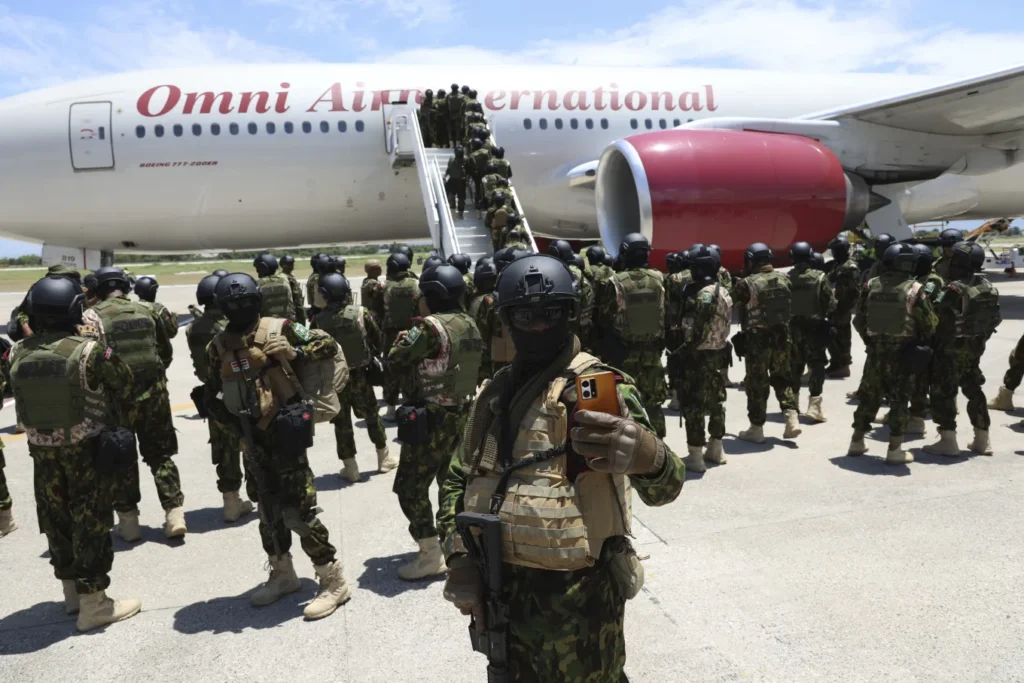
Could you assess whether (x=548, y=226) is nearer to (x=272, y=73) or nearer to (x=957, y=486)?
(x=272, y=73)

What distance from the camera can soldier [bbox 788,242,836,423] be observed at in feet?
25.2

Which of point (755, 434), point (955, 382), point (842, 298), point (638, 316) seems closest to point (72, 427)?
point (638, 316)

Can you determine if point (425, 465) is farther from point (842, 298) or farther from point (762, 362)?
point (842, 298)

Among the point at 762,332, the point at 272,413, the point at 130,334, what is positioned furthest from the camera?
the point at 762,332

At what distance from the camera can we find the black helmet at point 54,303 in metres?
3.82

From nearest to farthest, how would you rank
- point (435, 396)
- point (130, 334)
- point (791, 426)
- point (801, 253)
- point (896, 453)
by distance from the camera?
1. point (435, 396)
2. point (130, 334)
3. point (896, 453)
4. point (791, 426)
5. point (801, 253)

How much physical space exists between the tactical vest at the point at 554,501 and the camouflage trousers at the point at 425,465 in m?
2.31

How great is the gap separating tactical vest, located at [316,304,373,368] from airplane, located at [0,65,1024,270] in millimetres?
6220

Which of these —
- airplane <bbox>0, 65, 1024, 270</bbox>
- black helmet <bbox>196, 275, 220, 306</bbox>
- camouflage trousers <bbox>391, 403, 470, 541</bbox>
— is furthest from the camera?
airplane <bbox>0, 65, 1024, 270</bbox>

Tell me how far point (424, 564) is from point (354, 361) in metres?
2.50

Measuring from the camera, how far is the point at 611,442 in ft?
6.17

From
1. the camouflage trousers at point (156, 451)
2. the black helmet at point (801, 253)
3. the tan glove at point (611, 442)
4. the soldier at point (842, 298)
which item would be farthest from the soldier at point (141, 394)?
the soldier at point (842, 298)

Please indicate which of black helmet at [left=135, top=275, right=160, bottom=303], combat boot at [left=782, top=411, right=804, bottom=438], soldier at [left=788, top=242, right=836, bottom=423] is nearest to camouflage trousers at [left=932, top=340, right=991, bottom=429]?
combat boot at [left=782, top=411, right=804, bottom=438]

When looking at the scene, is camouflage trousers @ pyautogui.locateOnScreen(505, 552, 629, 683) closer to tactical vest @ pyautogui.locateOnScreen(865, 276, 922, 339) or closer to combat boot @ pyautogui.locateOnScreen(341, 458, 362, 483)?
combat boot @ pyautogui.locateOnScreen(341, 458, 362, 483)
